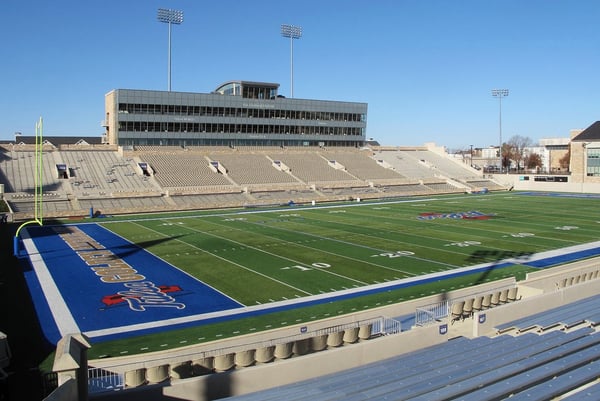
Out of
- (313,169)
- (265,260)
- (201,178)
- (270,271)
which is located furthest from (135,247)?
(313,169)

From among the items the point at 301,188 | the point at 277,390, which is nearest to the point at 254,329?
the point at 277,390

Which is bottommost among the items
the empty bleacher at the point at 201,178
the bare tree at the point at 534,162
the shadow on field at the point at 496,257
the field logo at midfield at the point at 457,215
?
the shadow on field at the point at 496,257

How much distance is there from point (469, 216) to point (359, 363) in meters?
29.9

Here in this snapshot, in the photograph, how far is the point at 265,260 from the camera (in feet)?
74.5

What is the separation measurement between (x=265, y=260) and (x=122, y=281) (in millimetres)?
5969

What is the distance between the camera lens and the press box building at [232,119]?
53750 millimetres

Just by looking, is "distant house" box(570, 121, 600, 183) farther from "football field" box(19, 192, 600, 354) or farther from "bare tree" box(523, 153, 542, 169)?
"bare tree" box(523, 153, 542, 169)

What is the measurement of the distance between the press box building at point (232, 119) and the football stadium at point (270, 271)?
219 mm

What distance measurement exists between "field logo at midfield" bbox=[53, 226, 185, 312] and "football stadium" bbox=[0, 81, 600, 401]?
0.41ft

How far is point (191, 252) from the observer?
24.7m

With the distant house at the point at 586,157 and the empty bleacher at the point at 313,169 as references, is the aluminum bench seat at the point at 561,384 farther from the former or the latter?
the distant house at the point at 586,157

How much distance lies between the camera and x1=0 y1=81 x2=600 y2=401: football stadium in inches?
314

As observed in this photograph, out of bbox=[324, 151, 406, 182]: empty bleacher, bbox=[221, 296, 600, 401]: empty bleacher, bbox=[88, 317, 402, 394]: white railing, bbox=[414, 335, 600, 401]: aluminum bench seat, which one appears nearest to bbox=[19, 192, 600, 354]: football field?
bbox=[88, 317, 402, 394]: white railing

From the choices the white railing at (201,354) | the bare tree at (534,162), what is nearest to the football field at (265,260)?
the white railing at (201,354)
